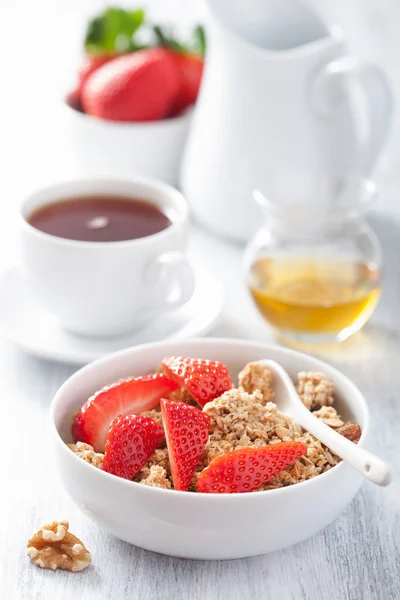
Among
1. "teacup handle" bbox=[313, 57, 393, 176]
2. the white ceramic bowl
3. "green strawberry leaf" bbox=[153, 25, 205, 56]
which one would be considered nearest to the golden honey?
"teacup handle" bbox=[313, 57, 393, 176]

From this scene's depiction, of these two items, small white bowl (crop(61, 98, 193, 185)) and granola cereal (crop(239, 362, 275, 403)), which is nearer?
granola cereal (crop(239, 362, 275, 403))

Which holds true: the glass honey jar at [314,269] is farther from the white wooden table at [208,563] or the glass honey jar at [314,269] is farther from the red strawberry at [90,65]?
the red strawberry at [90,65]

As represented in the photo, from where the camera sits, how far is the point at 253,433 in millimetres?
919

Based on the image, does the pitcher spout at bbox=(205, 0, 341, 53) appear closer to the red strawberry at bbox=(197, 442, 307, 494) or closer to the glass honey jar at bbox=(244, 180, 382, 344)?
the glass honey jar at bbox=(244, 180, 382, 344)

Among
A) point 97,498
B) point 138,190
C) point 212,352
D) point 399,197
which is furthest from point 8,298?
point 399,197

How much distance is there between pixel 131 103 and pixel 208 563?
3.15 ft

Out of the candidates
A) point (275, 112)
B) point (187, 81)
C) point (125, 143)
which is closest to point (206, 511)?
point (275, 112)

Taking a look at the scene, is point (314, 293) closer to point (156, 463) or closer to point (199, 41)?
point (156, 463)

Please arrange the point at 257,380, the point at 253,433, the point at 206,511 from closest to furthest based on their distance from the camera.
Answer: the point at 206,511 < the point at 253,433 < the point at 257,380

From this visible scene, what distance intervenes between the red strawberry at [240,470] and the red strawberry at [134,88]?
36.3 inches

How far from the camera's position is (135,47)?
1777 millimetres

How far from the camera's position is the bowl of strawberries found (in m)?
1.64

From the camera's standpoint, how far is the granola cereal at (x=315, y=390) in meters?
1.01

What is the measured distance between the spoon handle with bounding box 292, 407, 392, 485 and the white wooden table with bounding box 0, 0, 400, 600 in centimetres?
11
